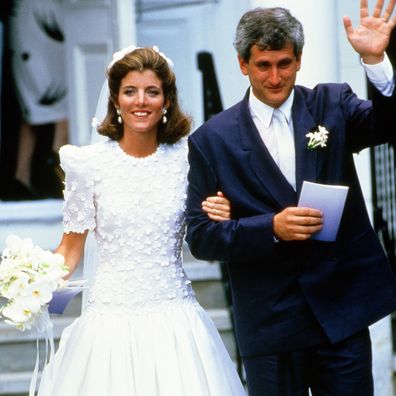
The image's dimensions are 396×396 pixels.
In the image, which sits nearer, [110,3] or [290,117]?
[290,117]

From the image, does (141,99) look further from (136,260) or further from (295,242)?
(295,242)

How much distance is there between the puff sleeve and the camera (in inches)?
196

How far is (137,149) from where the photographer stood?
5.07 meters

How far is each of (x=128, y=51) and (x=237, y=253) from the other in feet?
3.50

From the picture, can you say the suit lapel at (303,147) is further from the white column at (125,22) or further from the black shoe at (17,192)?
the black shoe at (17,192)

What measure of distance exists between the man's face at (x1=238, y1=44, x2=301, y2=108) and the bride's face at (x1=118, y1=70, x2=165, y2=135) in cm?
52

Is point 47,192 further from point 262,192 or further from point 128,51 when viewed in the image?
point 262,192

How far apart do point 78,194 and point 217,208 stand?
759mm

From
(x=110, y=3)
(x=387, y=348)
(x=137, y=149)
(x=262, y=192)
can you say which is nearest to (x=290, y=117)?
(x=262, y=192)

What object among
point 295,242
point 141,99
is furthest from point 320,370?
point 141,99

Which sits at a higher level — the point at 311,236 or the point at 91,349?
the point at 311,236

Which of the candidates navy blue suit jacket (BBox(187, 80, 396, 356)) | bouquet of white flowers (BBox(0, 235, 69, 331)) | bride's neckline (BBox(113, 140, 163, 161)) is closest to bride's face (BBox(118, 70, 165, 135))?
bride's neckline (BBox(113, 140, 163, 161))

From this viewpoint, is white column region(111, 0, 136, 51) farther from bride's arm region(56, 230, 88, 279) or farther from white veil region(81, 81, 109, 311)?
bride's arm region(56, 230, 88, 279)

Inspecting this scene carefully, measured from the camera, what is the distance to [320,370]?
4516mm
